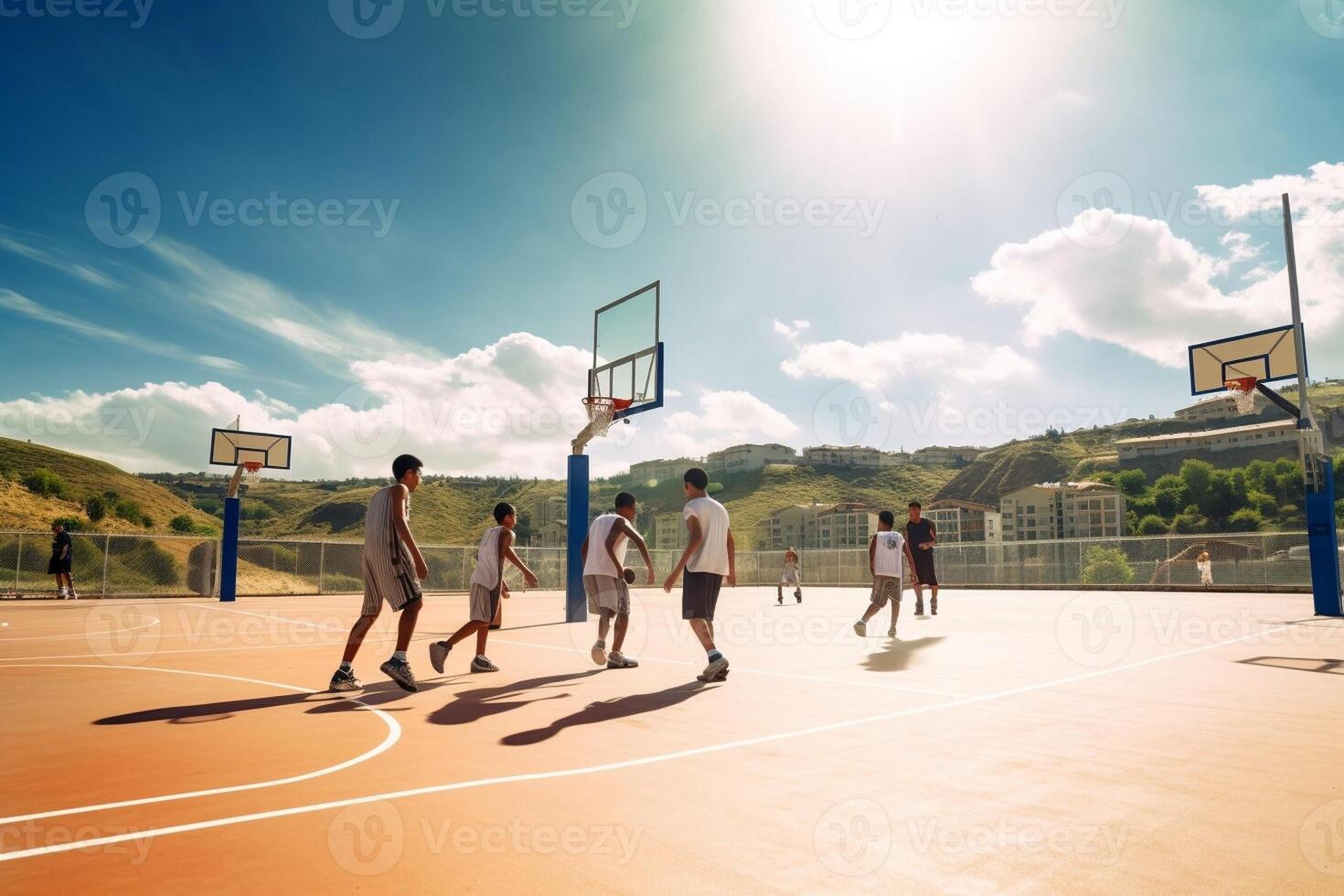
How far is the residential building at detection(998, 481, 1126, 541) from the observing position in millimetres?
107312

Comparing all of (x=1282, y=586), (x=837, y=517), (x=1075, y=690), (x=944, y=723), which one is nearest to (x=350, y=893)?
(x=944, y=723)

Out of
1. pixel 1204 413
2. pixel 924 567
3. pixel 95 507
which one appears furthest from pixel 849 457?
pixel 924 567

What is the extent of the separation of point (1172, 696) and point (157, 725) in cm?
713

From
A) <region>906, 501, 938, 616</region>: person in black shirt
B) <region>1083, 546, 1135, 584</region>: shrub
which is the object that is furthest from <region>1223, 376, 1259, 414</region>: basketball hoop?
<region>1083, 546, 1135, 584</region>: shrub

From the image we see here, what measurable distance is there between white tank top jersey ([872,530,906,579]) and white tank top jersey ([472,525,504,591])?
569cm

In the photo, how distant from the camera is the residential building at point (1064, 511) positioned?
107312 mm

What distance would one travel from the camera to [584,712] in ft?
18.6

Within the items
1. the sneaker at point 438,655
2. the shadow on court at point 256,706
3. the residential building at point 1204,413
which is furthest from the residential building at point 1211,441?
the shadow on court at point 256,706

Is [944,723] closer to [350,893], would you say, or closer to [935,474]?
[350,893]

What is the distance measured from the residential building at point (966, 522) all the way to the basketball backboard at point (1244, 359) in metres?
91.6

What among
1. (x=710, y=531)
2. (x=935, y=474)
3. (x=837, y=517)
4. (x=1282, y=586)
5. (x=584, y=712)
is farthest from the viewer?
(x=935, y=474)

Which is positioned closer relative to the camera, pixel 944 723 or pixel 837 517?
pixel 944 723

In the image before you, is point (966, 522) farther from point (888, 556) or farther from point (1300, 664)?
point (1300, 664)

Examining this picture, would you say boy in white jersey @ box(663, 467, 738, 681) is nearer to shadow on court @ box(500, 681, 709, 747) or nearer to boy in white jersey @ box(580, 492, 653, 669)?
shadow on court @ box(500, 681, 709, 747)
